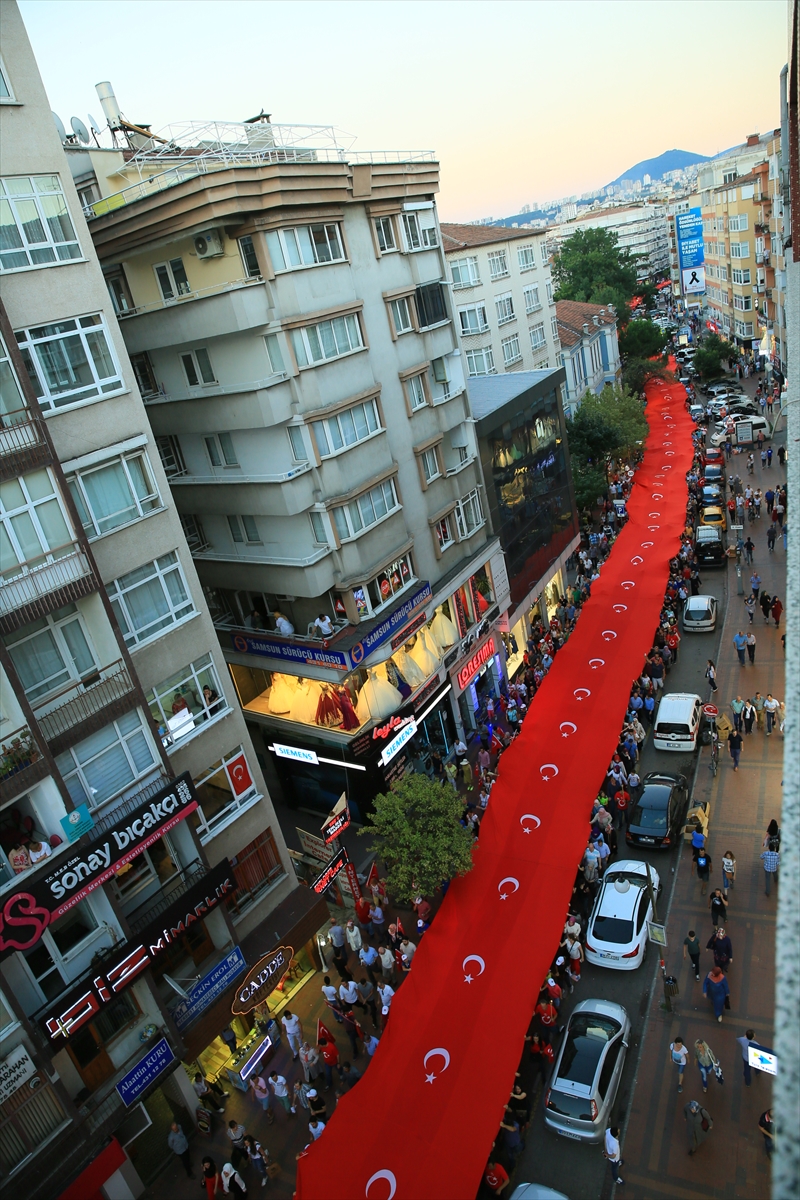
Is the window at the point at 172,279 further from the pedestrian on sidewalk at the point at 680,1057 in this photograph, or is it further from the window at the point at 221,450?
the pedestrian on sidewalk at the point at 680,1057

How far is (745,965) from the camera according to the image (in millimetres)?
19250

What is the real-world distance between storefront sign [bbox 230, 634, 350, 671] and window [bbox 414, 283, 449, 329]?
12844mm

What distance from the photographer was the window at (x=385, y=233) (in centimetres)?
2759

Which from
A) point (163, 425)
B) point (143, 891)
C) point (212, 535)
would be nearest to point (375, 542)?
point (212, 535)

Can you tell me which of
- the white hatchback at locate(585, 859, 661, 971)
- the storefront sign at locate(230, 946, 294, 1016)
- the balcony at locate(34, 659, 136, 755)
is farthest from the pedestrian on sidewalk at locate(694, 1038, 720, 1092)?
the balcony at locate(34, 659, 136, 755)

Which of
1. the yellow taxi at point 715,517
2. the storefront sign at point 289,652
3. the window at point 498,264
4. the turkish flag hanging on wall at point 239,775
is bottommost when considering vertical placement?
the yellow taxi at point 715,517

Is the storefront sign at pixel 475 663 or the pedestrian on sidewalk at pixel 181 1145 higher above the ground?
the storefront sign at pixel 475 663

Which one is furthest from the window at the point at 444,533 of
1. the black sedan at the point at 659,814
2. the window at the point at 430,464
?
the black sedan at the point at 659,814

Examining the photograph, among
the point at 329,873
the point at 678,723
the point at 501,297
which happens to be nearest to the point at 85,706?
the point at 329,873

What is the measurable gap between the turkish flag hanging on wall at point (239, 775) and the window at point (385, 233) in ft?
58.7

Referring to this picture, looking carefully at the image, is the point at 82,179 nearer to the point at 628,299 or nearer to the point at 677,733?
the point at 677,733

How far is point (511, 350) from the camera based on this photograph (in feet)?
165

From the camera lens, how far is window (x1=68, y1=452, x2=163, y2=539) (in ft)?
59.4

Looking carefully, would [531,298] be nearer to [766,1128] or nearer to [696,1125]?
[696,1125]
